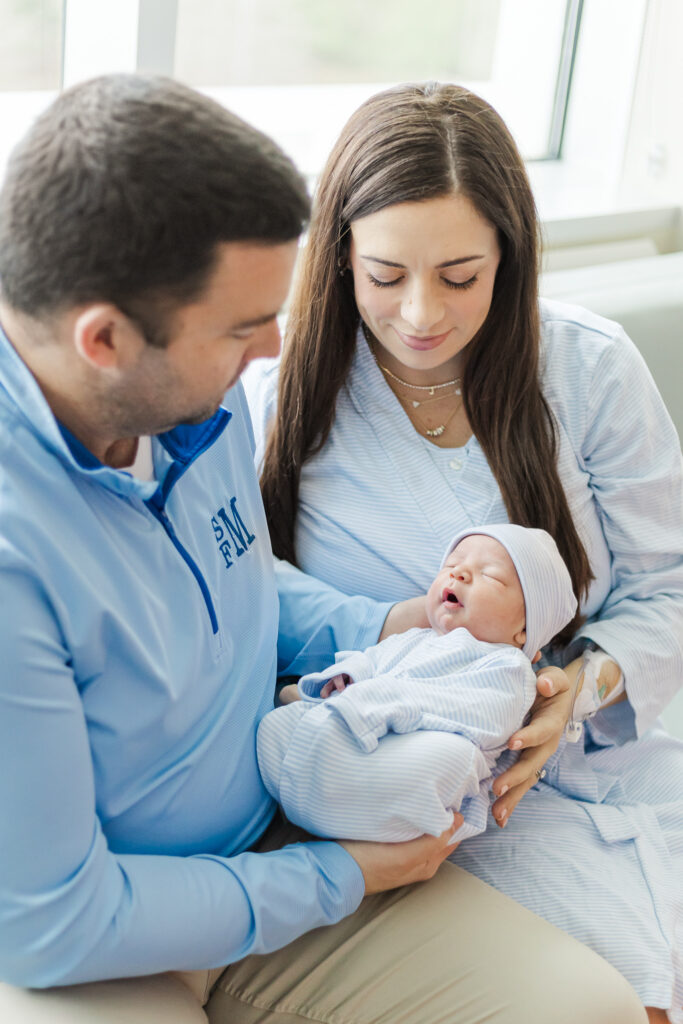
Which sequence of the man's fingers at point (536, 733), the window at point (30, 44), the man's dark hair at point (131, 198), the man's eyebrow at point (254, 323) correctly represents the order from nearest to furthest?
the man's dark hair at point (131, 198), the man's eyebrow at point (254, 323), the man's fingers at point (536, 733), the window at point (30, 44)

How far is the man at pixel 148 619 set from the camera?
3.10 feet

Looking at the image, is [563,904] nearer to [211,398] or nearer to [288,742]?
[288,742]

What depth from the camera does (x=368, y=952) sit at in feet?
4.32

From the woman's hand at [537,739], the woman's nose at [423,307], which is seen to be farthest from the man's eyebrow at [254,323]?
the woman's hand at [537,739]

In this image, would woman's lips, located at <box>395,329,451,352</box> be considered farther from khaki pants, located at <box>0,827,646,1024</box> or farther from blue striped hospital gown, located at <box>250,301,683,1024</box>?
khaki pants, located at <box>0,827,646,1024</box>

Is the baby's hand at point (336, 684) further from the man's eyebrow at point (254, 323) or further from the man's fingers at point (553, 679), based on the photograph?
the man's eyebrow at point (254, 323)

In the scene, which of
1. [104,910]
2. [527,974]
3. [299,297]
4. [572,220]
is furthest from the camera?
[572,220]

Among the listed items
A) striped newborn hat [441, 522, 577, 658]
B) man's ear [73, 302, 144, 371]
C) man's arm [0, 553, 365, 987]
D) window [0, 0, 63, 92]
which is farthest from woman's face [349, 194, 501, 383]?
window [0, 0, 63, 92]

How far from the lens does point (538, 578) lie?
1498 millimetres

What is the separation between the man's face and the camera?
996 millimetres

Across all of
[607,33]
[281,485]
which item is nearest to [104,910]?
[281,485]

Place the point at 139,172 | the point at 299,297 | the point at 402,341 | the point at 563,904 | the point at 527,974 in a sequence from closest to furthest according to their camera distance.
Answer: the point at 139,172 < the point at 527,974 < the point at 563,904 < the point at 402,341 < the point at 299,297

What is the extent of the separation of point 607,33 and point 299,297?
179 cm

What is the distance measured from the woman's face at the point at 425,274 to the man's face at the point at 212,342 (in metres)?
0.46
